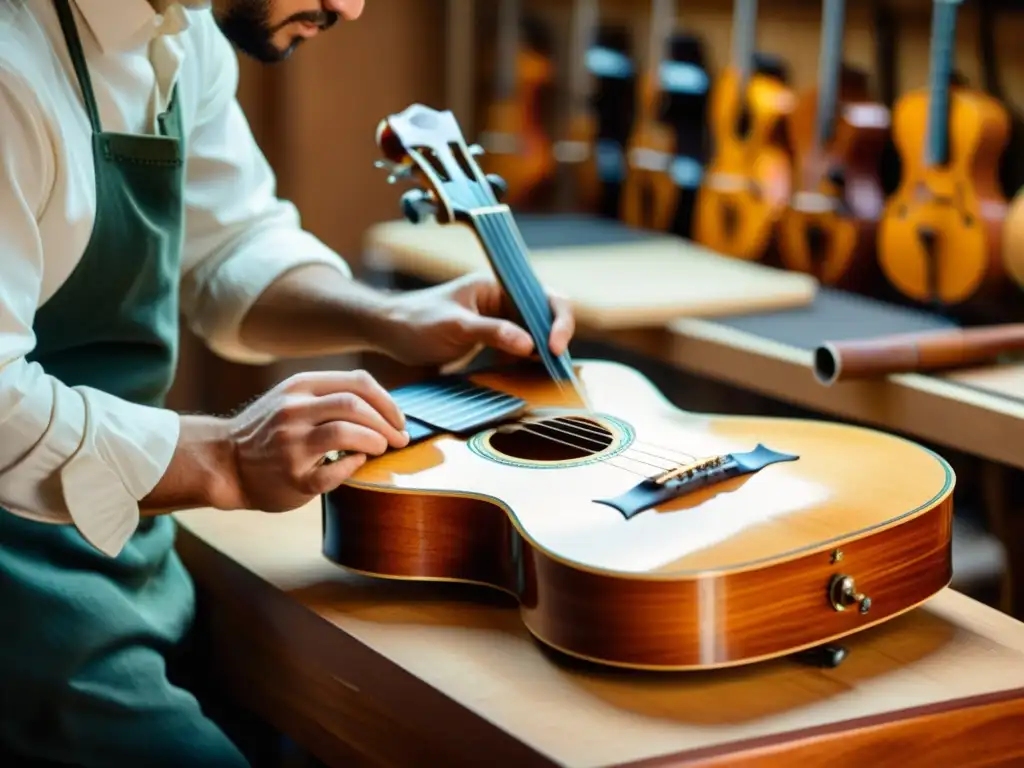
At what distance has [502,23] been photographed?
3201mm

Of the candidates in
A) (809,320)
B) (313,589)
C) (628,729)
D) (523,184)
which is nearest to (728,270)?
(809,320)

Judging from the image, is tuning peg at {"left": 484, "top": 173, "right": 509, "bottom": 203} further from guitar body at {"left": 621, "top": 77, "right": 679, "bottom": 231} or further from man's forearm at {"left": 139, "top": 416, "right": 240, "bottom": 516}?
guitar body at {"left": 621, "top": 77, "right": 679, "bottom": 231}

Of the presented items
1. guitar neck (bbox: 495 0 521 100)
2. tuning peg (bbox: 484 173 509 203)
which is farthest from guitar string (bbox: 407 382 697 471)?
guitar neck (bbox: 495 0 521 100)

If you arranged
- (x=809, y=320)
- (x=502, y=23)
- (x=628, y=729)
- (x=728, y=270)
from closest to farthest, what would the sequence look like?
(x=628, y=729) < (x=809, y=320) < (x=728, y=270) < (x=502, y=23)

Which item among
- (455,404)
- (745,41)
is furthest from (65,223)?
(745,41)

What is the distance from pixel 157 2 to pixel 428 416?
0.42m

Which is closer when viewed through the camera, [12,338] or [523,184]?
[12,338]

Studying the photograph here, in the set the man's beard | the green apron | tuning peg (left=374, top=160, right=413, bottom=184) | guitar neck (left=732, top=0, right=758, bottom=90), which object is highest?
the man's beard

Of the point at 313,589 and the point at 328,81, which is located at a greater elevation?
the point at 328,81

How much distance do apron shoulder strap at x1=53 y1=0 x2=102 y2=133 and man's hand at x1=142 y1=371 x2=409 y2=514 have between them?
277 millimetres

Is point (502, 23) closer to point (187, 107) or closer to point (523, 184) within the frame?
point (523, 184)

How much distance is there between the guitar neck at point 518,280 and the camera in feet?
4.46

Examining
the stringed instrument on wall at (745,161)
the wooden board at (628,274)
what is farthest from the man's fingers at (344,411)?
the stringed instrument on wall at (745,161)

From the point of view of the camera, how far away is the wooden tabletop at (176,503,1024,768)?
0.95 meters
